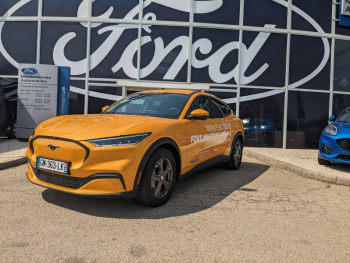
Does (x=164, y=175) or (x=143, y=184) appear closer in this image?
(x=143, y=184)

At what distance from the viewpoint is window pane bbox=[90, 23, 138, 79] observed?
10211mm

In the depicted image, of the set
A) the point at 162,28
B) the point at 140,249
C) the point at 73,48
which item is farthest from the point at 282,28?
the point at 140,249

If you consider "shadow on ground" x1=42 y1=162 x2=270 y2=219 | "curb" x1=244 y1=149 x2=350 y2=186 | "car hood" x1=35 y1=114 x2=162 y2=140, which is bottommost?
"shadow on ground" x1=42 y1=162 x2=270 y2=219

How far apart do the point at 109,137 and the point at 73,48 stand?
27.8 feet

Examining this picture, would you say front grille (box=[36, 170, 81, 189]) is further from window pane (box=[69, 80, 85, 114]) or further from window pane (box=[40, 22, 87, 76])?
window pane (box=[40, 22, 87, 76])

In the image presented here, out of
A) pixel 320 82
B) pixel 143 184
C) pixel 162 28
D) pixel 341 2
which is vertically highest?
pixel 341 2

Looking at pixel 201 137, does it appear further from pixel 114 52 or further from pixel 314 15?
pixel 314 15

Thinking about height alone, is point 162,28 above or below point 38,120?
above

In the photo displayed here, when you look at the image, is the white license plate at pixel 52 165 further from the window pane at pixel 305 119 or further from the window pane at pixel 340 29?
the window pane at pixel 340 29

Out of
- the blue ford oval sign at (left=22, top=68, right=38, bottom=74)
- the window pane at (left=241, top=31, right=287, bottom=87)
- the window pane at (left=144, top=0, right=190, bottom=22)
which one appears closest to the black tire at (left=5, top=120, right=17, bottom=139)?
the blue ford oval sign at (left=22, top=68, right=38, bottom=74)

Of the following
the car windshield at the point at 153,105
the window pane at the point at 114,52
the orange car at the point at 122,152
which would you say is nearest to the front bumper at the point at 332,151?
the orange car at the point at 122,152

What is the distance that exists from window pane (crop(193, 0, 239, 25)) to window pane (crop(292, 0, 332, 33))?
88.7 inches

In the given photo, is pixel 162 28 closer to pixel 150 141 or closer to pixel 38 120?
pixel 38 120

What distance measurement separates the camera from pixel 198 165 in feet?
14.1
